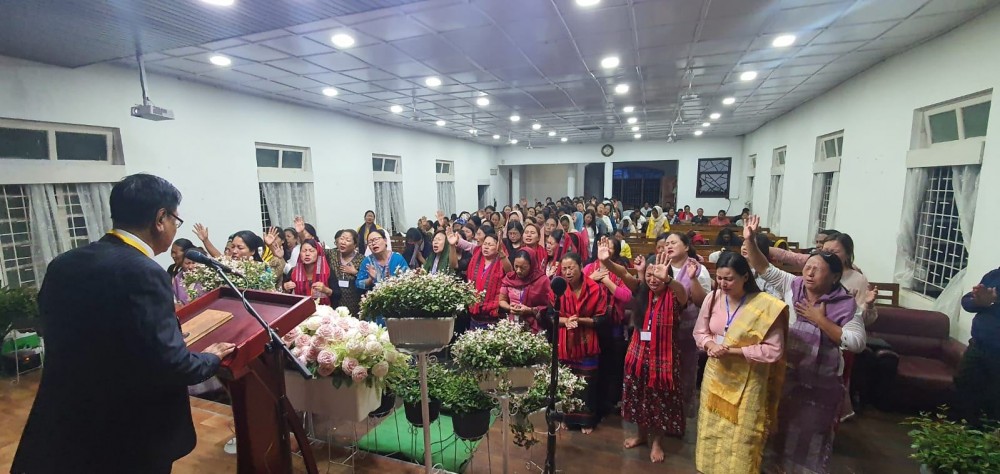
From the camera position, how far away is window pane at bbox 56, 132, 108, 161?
428cm

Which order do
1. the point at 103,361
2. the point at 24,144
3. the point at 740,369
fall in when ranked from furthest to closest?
the point at 24,144, the point at 740,369, the point at 103,361

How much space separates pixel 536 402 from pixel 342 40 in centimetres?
383

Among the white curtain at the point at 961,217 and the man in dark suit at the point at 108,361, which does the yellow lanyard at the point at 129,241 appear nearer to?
the man in dark suit at the point at 108,361

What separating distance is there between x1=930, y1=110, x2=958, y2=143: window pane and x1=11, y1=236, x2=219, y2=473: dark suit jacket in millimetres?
6068

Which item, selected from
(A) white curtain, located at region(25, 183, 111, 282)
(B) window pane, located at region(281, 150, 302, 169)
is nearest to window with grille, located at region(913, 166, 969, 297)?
(A) white curtain, located at region(25, 183, 111, 282)

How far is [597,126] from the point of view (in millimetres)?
10586

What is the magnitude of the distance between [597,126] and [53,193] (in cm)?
994

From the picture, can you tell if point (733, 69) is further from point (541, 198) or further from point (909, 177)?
point (541, 198)

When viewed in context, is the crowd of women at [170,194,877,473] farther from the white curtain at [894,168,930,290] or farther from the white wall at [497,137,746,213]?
the white wall at [497,137,746,213]

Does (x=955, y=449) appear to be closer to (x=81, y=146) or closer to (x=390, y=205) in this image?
(x=81, y=146)

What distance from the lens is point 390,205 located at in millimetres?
9867

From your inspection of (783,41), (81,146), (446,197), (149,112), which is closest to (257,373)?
(149,112)

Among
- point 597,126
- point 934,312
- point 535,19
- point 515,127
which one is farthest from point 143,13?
point 597,126

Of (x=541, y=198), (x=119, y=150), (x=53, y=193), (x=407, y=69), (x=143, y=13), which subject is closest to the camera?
(x=143, y=13)
